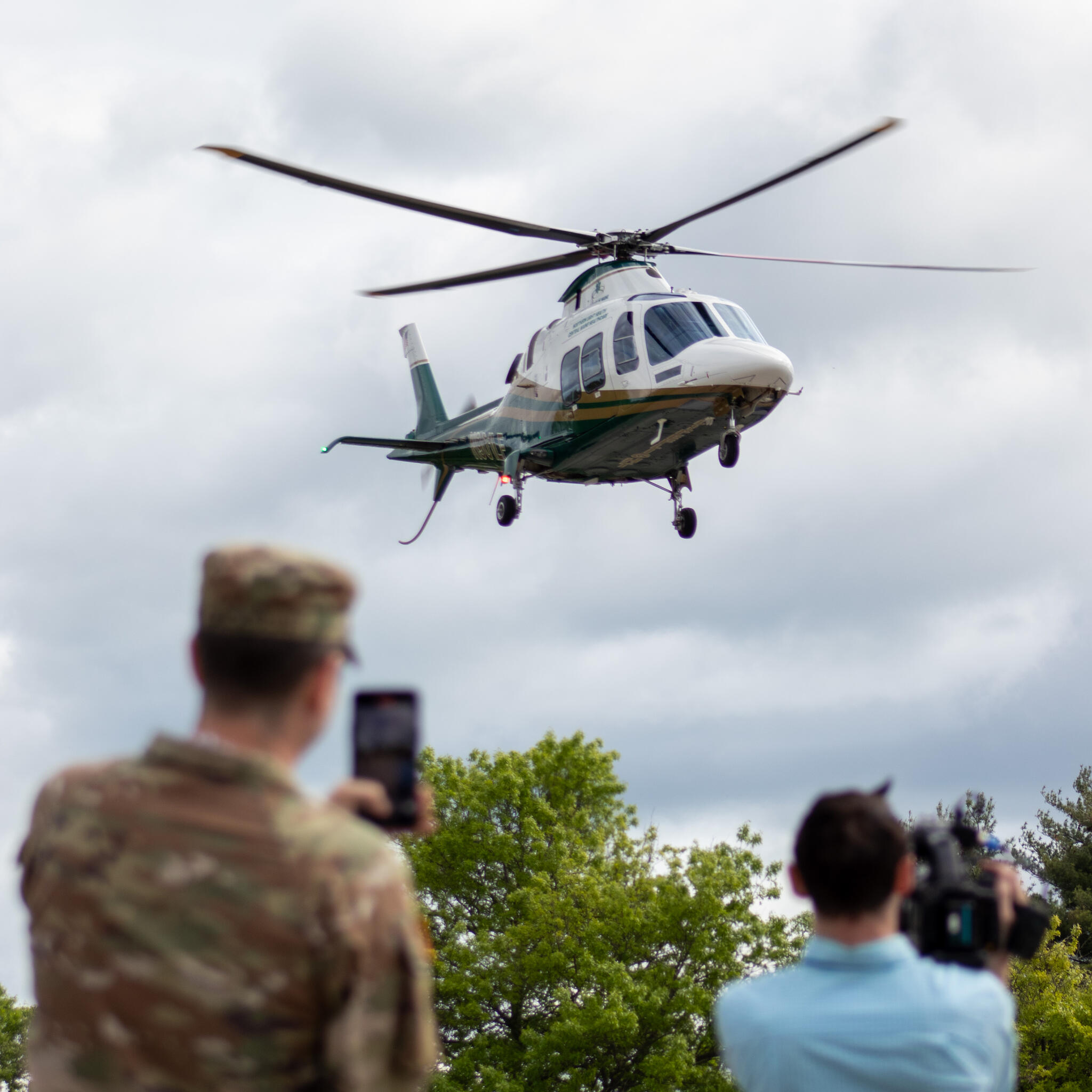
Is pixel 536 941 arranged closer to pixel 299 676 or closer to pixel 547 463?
pixel 547 463

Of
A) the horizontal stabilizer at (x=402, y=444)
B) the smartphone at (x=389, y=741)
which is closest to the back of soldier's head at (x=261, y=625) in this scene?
the smartphone at (x=389, y=741)

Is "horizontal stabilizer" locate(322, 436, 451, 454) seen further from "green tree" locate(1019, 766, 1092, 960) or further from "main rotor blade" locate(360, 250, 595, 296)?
"green tree" locate(1019, 766, 1092, 960)

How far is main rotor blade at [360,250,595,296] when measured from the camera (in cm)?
2709

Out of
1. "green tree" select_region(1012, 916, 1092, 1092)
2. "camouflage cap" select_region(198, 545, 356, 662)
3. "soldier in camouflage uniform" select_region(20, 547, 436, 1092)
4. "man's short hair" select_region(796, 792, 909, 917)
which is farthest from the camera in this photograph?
"green tree" select_region(1012, 916, 1092, 1092)

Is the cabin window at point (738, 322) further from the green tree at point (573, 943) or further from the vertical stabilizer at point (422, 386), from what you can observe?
the green tree at point (573, 943)

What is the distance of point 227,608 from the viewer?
9.18ft

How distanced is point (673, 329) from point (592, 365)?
80.8 inches

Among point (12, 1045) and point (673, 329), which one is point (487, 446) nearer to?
point (673, 329)

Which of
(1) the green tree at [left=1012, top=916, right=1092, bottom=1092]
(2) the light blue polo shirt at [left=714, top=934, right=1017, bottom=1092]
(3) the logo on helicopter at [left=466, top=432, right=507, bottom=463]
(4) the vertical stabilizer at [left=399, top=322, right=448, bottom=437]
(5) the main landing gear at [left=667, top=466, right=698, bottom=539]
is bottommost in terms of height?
(1) the green tree at [left=1012, top=916, right=1092, bottom=1092]

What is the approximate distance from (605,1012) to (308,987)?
3518 centimetres

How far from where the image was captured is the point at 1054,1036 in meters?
42.3

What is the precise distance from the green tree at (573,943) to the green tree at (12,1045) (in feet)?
142

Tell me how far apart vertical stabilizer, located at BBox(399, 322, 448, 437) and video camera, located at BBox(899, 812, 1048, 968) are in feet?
111

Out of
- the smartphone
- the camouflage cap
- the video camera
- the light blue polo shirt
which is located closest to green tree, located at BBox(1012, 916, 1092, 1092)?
the video camera
